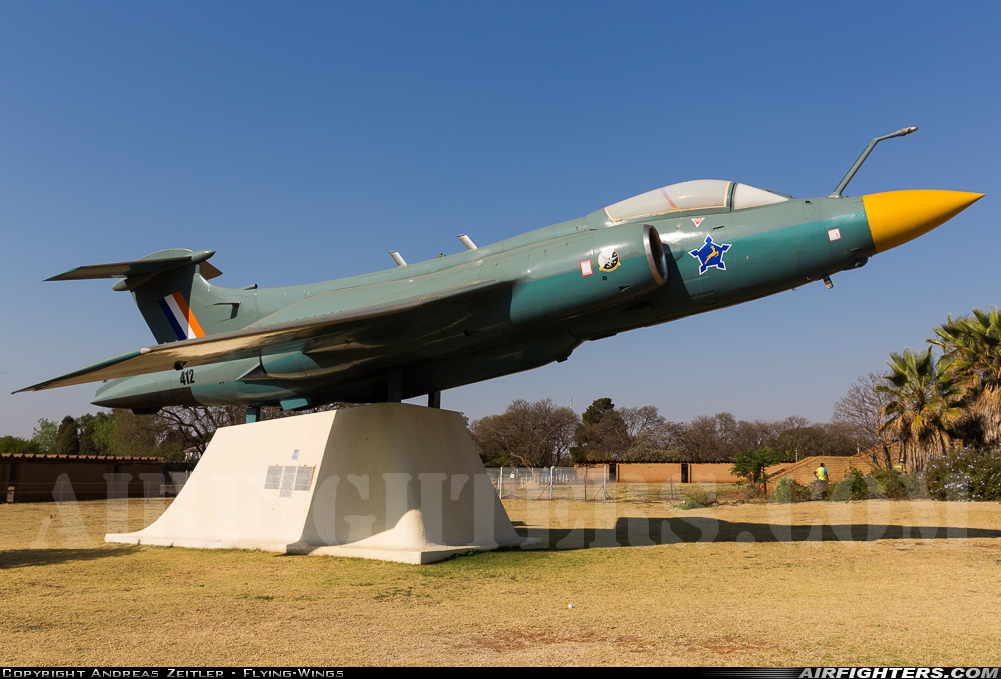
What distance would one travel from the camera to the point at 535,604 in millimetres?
7344

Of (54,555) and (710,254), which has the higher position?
(710,254)

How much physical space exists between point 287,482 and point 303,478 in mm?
396

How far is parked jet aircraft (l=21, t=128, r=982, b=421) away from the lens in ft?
32.3

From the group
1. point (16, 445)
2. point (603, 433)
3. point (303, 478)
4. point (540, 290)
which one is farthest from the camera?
point (603, 433)

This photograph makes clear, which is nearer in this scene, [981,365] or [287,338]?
[287,338]

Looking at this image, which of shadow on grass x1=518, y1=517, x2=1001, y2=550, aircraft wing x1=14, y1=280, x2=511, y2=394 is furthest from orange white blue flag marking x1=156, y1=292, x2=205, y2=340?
shadow on grass x1=518, y1=517, x2=1001, y2=550

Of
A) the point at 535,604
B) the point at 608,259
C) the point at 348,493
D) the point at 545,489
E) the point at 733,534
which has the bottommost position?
the point at 545,489

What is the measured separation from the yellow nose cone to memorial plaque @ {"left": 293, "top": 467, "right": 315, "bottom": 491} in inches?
385

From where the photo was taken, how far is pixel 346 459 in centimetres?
1207

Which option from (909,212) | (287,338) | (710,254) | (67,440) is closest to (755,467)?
(710,254)

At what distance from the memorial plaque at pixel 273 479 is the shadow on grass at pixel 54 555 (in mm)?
2531

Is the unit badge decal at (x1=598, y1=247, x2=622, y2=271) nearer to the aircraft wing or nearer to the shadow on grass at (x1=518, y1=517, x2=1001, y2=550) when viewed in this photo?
the aircraft wing

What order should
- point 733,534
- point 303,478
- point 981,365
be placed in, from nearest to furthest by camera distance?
point 303,478 < point 733,534 < point 981,365

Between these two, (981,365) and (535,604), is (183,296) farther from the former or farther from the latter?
(981,365)
